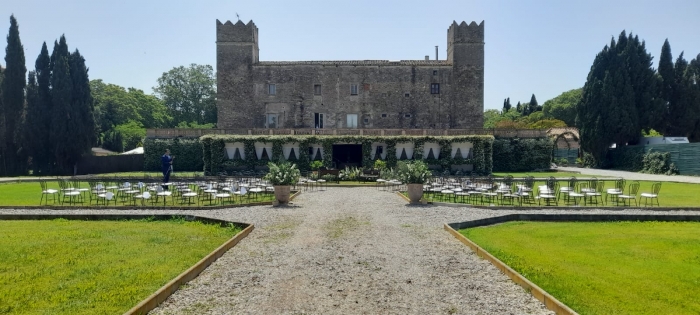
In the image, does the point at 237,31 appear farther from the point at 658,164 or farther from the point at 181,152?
the point at 658,164

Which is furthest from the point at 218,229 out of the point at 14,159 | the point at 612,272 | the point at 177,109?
the point at 177,109

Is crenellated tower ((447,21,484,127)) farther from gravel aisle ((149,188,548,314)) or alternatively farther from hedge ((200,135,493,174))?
gravel aisle ((149,188,548,314))

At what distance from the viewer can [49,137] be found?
42.9 m

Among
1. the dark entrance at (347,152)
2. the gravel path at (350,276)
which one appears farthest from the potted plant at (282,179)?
the dark entrance at (347,152)

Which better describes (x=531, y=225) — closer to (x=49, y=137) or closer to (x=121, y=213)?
(x=121, y=213)

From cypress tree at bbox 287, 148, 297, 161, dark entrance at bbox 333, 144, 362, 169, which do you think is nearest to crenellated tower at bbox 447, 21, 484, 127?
dark entrance at bbox 333, 144, 362, 169

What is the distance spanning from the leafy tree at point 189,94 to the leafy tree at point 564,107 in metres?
53.2

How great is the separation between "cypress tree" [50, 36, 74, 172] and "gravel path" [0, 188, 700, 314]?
35315mm

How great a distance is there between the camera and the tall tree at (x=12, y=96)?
43281 millimetres

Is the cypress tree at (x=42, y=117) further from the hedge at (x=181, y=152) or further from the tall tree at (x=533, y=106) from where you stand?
the tall tree at (x=533, y=106)

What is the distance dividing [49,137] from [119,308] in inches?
1700

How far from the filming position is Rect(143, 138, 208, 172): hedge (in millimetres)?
42219

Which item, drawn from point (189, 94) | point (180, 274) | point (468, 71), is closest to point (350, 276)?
point (180, 274)

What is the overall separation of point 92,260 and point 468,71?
4242 centimetres
